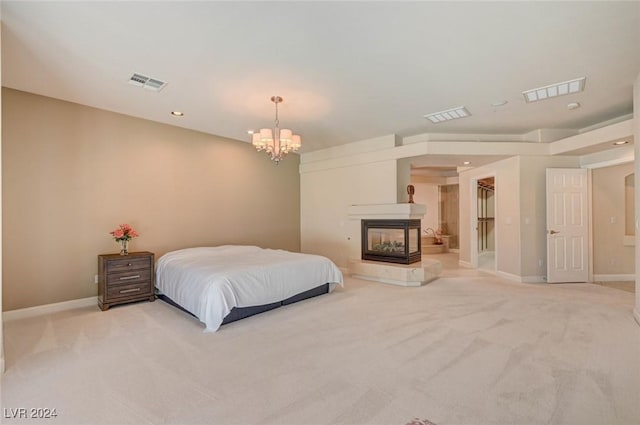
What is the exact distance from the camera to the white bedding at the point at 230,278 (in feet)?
10.7

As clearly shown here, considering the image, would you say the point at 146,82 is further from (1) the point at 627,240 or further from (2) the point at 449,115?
(1) the point at 627,240

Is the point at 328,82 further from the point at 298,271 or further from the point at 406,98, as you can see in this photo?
the point at 298,271

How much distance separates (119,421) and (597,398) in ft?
10.1

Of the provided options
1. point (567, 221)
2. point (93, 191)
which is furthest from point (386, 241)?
point (93, 191)

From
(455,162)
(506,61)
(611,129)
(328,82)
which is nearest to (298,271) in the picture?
(328,82)

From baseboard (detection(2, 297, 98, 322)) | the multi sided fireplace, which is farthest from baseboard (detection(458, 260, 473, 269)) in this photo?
baseboard (detection(2, 297, 98, 322))

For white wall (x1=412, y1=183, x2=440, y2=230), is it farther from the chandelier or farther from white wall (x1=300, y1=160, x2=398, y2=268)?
the chandelier

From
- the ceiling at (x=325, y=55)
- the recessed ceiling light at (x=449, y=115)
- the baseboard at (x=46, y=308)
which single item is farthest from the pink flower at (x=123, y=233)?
the recessed ceiling light at (x=449, y=115)

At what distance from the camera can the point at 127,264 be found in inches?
163

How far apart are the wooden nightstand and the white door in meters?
6.69

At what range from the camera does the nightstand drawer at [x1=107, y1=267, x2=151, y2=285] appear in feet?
13.2

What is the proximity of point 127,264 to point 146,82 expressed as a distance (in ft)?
7.91

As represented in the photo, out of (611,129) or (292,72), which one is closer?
(292,72)

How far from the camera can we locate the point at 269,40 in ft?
9.04
